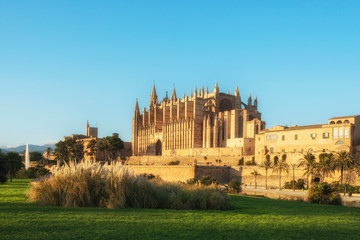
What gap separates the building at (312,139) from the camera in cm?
4131

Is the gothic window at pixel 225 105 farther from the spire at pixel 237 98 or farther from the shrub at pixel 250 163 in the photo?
the shrub at pixel 250 163

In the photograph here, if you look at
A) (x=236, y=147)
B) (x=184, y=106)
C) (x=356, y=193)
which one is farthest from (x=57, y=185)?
(x=184, y=106)

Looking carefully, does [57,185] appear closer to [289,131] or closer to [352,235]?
[352,235]

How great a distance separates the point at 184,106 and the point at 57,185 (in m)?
68.8

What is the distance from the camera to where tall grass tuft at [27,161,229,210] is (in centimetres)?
1273

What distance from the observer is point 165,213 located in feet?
38.4

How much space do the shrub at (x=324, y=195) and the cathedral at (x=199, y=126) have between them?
120 feet

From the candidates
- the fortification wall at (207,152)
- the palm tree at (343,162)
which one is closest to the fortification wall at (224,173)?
the palm tree at (343,162)

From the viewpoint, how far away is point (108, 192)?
12.9m

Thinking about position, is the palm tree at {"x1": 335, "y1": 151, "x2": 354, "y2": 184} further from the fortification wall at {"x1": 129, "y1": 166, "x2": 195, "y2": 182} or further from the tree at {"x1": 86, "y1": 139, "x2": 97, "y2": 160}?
the tree at {"x1": 86, "y1": 139, "x2": 97, "y2": 160}

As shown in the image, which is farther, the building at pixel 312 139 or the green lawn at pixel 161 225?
the building at pixel 312 139

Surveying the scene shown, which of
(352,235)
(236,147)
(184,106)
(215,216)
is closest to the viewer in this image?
(352,235)

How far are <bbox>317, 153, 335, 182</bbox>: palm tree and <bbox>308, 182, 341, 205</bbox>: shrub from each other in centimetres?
1860

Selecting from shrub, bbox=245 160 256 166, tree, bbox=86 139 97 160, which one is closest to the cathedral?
shrub, bbox=245 160 256 166
